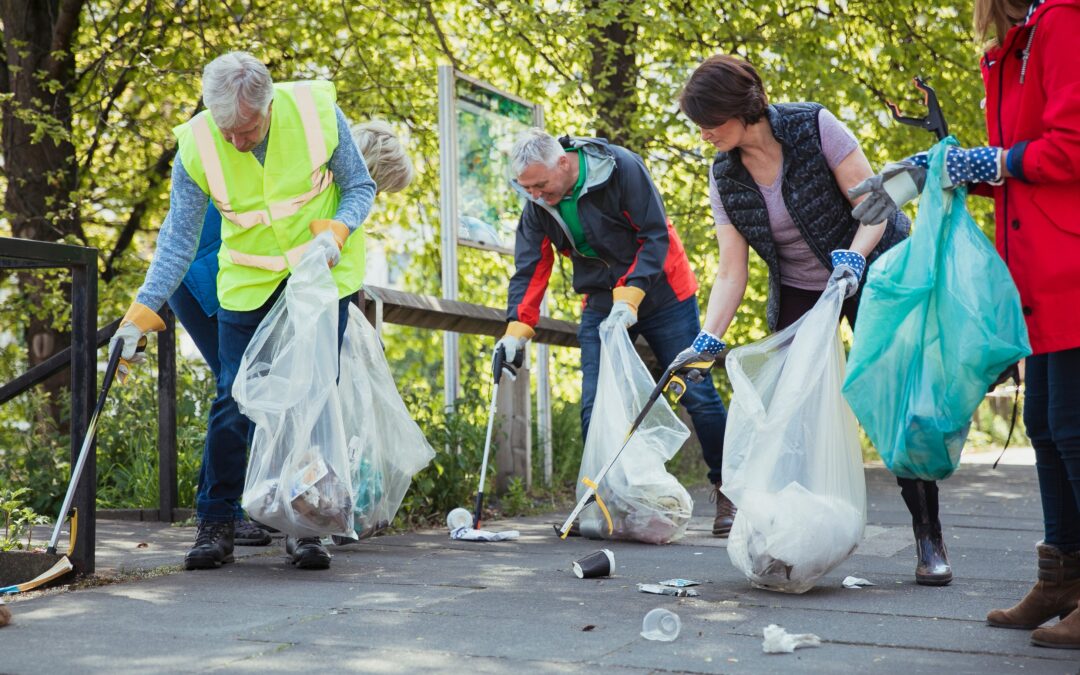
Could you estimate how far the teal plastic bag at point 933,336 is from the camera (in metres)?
2.70

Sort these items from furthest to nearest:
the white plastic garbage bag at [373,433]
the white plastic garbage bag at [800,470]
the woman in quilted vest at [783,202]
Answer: the white plastic garbage bag at [373,433] → the woman in quilted vest at [783,202] → the white plastic garbage bag at [800,470]

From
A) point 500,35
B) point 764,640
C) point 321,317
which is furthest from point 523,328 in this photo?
point 500,35

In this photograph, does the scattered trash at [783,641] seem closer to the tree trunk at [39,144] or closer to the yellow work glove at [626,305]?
the yellow work glove at [626,305]

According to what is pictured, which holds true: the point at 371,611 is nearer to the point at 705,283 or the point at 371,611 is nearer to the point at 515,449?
the point at 515,449

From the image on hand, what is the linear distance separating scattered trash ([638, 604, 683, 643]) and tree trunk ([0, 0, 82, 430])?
5.88 m

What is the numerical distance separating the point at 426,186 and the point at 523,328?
5.21 m

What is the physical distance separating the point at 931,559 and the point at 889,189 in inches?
49.4

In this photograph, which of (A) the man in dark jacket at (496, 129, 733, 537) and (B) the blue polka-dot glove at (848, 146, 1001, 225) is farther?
(A) the man in dark jacket at (496, 129, 733, 537)

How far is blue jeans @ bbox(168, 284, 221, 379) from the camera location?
457 cm

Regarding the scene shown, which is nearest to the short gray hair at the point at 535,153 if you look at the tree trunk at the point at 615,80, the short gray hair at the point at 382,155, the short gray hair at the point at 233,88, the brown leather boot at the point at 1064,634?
the short gray hair at the point at 382,155

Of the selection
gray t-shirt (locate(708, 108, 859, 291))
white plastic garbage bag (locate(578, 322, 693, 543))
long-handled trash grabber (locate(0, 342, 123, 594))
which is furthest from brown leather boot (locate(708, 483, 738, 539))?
long-handled trash grabber (locate(0, 342, 123, 594))

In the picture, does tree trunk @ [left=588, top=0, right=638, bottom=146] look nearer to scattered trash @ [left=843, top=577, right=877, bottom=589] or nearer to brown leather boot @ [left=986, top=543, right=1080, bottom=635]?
scattered trash @ [left=843, top=577, right=877, bottom=589]

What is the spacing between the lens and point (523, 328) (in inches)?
204

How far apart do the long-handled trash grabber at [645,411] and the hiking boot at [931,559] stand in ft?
2.73
